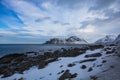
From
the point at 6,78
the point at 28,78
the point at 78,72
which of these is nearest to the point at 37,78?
the point at 28,78

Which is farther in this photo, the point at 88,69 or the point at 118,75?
the point at 88,69

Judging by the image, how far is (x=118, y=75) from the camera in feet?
39.0

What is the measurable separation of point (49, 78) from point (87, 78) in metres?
4.37

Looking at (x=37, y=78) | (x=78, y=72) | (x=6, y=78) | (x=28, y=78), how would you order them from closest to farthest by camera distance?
(x=78, y=72), (x=37, y=78), (x=28, y=78), (x=6, y=78)

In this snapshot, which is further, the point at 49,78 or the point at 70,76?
the point at 49,78

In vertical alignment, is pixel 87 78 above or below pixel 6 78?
above

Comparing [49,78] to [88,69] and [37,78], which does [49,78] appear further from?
[88,69]

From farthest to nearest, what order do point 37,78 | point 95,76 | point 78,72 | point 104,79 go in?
point 37,78 → point 78,72 → point 95,76 → point 104,79

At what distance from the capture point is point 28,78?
17.8 m

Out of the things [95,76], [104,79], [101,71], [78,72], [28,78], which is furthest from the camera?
[28,78]

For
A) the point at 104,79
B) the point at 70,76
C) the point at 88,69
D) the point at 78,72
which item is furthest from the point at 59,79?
the point at 104,79

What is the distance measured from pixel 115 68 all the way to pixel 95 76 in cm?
245

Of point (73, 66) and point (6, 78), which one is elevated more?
point (73, 66)

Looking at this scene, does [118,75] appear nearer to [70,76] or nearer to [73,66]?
[70,76]
